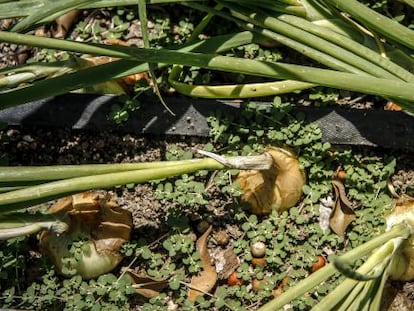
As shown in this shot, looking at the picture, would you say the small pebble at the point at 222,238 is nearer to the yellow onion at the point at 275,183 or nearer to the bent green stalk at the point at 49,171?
the yellow onion at the point at 275,183

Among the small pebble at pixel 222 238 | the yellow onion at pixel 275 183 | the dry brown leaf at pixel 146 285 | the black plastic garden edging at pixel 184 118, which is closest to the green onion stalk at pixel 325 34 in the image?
the black plastic garden edging at pixel 184 118

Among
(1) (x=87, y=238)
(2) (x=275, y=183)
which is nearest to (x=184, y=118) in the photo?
(2) (x=275, y=183)

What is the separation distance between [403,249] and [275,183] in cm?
36

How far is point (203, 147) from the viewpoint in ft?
6.66

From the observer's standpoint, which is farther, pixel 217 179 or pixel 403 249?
pixel 217 179

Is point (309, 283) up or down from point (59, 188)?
down

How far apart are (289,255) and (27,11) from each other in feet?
3.00

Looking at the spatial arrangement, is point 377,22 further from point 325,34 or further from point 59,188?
point 59,188

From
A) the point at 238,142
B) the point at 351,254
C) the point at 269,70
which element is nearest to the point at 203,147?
the point at 238,142

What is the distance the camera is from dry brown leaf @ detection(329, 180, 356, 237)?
1.93m

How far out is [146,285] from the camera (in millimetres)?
1937

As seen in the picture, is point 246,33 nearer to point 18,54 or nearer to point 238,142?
point 238,142

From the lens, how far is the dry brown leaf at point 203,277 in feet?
6.31

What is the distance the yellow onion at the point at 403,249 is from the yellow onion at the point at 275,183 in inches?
10.0
